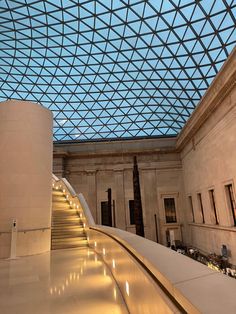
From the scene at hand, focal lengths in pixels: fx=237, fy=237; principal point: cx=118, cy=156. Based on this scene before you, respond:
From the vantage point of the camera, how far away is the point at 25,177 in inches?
546

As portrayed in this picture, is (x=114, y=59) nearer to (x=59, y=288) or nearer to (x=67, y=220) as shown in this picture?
(x=67, y=220)

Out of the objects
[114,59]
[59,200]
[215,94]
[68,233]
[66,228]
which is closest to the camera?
[68,233]

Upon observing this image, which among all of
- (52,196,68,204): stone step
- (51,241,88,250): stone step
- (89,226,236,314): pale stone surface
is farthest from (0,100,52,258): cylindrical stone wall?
(89,226,236,314): pale stone surface

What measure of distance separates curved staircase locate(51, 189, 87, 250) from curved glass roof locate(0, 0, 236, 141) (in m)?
19.3

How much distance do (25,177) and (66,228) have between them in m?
5.28

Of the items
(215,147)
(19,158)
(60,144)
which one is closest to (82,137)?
(60,144)

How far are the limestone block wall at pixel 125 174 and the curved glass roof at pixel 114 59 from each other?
3.59 meters

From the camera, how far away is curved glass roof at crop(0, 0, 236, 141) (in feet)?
72.7

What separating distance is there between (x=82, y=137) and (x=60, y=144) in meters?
4.29

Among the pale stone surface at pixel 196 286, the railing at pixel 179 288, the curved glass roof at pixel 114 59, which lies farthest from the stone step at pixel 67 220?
the curved glass roof at pixel 114 59

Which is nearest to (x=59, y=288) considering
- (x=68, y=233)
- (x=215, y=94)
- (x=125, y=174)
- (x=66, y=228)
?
(x=68, y=233)

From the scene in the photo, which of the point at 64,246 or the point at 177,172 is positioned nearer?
the point at 64,246

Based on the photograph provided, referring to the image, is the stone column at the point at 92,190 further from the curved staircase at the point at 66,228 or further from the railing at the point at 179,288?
the railing at the point at 179,288

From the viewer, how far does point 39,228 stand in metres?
13.9
